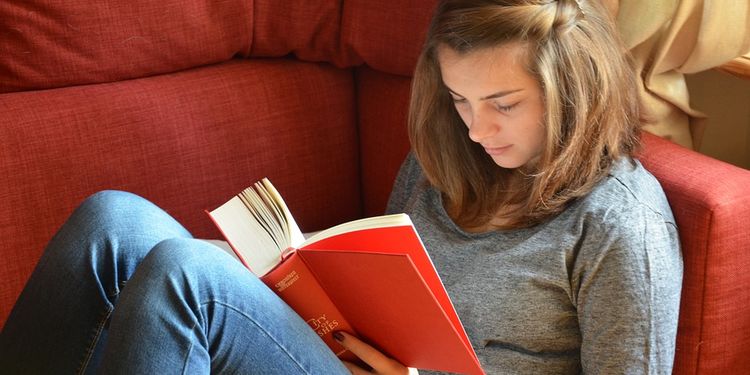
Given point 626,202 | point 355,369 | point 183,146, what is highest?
point 626,202

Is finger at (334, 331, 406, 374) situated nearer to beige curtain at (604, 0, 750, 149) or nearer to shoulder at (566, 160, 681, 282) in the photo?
shoulder at (566, 160, 681, 282)

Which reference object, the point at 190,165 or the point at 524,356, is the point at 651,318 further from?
the point at 190,165

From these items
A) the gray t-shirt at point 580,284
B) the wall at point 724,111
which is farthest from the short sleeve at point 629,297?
the wall at point 724,111

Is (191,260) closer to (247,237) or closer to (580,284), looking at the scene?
(247,237)

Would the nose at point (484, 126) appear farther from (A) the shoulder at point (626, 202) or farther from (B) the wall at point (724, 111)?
(B) the wall at point (724, 111)

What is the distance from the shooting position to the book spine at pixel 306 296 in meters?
1.08

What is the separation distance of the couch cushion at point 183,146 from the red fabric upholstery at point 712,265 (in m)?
0.67

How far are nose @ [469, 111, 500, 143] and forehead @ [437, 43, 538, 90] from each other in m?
0.04

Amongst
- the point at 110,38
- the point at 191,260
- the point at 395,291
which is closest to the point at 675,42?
the point at 395,291

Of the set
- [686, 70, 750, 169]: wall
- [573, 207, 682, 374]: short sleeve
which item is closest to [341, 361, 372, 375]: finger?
[573, 207, 682, 374]: short sleeve

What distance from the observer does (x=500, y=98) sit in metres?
1.13

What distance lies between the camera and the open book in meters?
1.00

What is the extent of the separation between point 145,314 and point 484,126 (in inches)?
18.5

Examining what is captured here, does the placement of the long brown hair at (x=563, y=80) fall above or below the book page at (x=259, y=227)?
above
